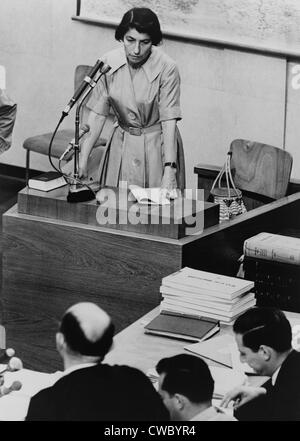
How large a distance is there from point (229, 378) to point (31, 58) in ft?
14.1

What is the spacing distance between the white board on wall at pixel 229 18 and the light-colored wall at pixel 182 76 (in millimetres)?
107

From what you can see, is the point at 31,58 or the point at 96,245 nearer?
the point at 96,245

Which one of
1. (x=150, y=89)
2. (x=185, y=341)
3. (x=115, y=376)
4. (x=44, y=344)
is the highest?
(x=150, y=89)

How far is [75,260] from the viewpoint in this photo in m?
4.05

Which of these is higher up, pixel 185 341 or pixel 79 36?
pixel 79 36

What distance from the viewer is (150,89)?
4.51 metres

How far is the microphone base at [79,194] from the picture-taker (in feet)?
13.3

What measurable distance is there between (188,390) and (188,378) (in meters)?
0.05

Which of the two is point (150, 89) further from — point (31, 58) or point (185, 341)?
point (31, 58)

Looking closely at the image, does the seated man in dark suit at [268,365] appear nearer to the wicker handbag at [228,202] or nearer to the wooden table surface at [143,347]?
the wooden table surface at [143,347]

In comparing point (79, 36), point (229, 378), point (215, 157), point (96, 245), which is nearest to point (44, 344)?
point (96, 245)

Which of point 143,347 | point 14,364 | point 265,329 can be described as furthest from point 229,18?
point 14,364

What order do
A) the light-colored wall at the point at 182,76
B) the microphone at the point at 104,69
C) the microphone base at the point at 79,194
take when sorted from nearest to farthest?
the microphone at the point at 104,69, the microphone base at the point at 79,194, the light-colored wall at the point at 182,76

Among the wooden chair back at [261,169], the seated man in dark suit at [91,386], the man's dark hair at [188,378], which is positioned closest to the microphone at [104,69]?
the wooden chair back at [261,169]
